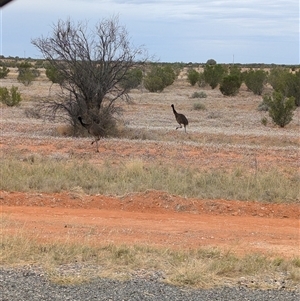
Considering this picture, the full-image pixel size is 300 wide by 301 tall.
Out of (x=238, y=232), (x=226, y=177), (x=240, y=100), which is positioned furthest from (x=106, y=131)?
(x=240, y=100)

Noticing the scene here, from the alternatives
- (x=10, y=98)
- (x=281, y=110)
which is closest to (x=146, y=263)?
(x=281, y=110)

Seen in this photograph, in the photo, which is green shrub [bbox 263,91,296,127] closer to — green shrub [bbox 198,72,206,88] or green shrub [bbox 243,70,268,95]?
green shrub [bbox 243,70,268,95]

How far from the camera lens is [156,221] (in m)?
12.0

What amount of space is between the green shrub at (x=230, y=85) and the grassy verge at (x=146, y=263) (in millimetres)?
46939

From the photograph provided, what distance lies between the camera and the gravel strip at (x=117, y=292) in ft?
22.2

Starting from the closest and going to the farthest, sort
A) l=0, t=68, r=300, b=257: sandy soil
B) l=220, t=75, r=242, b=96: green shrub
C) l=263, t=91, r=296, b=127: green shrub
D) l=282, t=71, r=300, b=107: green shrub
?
l=0, t=68, r=300, b=257: sandy soil → l=263, t=91, r=296, b=127: green shrub → l=282, t=71, r=300, b=107: green shrub → l=220, t=75, r=242, b=96: green shrub

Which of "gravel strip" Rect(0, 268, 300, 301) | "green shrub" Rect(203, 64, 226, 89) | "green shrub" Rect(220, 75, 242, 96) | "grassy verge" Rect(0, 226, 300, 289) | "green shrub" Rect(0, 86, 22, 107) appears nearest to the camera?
"gravel strip" Rect(0, 268, 300, 301)

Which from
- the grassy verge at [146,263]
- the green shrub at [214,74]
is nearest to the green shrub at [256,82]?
the green shrub at [214,74]

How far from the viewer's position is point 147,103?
45812mm

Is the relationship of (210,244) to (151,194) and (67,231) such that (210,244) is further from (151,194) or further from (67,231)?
(151,194)

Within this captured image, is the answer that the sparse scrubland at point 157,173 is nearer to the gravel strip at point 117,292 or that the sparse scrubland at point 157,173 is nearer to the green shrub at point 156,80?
the gravel strip at point 117,292

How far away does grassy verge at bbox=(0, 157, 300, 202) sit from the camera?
14.3 m

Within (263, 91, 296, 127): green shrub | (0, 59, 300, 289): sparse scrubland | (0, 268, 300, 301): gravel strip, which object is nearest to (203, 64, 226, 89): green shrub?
(0, 59, 300, 289): sparse scrubland

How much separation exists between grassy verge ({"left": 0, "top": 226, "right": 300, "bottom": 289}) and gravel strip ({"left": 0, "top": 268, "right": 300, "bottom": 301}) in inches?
6.5
